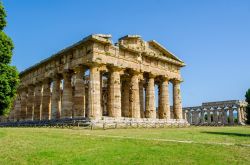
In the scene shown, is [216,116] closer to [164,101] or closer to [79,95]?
[164,101]

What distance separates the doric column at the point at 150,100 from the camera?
52.2m

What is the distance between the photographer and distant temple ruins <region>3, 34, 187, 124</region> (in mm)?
44219

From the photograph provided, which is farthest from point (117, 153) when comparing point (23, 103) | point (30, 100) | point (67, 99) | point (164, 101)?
point (23, 103)

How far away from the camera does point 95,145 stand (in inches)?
736

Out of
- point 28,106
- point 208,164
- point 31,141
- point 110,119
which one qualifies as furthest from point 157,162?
point 28,106

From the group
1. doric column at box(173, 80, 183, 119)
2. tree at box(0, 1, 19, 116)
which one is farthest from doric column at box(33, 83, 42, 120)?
doric column at box(173, 80, 183, 119)

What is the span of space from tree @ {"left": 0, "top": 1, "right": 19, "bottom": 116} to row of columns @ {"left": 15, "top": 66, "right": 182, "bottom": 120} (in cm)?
1278

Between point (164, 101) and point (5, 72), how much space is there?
32.4m

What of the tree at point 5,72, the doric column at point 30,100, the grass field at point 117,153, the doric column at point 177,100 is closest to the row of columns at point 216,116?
the doric column at point 177,100

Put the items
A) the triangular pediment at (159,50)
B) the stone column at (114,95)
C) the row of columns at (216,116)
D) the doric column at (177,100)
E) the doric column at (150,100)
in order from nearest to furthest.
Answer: the stone column at (114,95) < the doric column at (150,100) < the triangular pediment at (159,50) < the doric column at (177,100) < the row of columns at (216,116)

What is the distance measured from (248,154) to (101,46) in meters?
32.3

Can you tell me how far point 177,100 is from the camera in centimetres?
5966

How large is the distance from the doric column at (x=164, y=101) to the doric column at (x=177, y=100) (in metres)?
3.46

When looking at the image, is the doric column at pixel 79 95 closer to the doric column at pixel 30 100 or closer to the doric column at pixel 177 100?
the doric column at pixel 30 100
